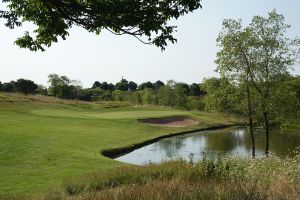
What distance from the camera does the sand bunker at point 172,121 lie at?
7031 centimetres

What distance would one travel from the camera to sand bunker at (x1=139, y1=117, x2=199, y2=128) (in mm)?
70312

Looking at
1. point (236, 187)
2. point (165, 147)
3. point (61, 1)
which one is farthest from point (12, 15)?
point (165, 147)

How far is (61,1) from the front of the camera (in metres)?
9.58

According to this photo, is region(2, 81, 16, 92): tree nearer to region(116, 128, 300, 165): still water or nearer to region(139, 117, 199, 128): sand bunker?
region(139, 117, 199, 128): sand bunker

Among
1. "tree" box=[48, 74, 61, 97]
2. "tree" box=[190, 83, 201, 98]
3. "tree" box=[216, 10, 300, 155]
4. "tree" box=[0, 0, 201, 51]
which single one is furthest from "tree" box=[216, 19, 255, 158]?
"tree" box=[190, 83, 201, 98]

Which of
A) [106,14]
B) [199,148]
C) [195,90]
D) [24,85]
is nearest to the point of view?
[106,14]

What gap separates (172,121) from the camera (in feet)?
246

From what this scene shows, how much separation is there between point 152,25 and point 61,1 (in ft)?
6.80

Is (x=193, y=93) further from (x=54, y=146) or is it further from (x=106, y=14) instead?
(x=106, y=14)

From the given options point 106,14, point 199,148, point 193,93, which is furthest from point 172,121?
point 193,93

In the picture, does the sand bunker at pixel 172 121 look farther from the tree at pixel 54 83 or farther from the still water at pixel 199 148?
the tree at pixel 54 83

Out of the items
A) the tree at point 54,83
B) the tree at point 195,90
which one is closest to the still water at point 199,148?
the tree at point 54,83

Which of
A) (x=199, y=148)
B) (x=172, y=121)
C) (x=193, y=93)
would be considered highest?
(x=193, y=93)

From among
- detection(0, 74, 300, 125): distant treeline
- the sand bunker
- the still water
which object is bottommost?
the still water
